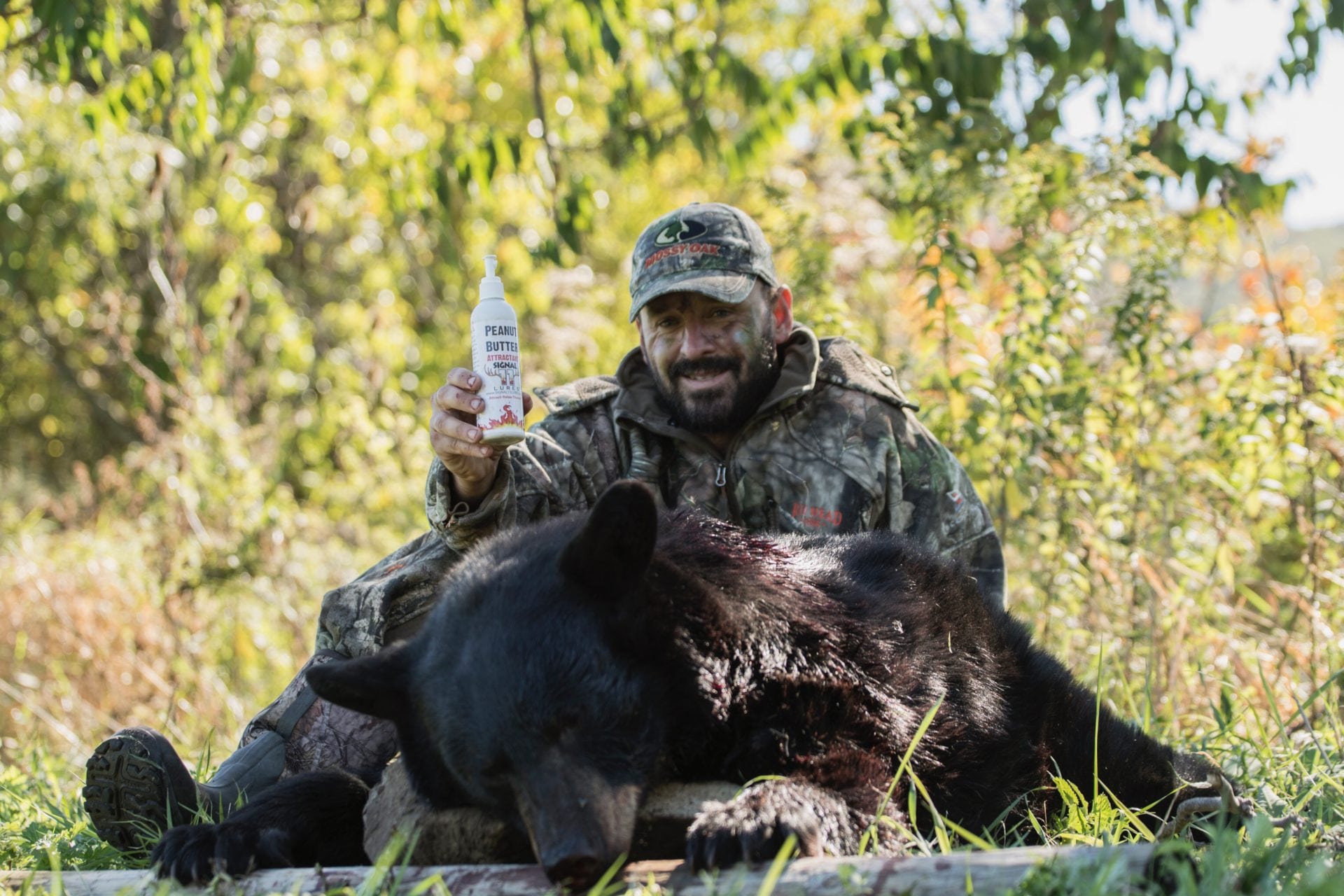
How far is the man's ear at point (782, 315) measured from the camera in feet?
14.6

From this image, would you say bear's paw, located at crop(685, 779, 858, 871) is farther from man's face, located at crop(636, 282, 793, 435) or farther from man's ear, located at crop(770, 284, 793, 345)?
man's ear, located at crop(770, 284, 793, 345)

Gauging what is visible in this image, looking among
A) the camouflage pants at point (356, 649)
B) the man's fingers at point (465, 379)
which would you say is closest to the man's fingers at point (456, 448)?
the man's fingers at point (465, 379)

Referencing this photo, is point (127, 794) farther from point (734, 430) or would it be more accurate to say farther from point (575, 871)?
point (734, 430)

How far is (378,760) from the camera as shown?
3.31 metres

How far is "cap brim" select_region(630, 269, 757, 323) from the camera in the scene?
404 centimetres

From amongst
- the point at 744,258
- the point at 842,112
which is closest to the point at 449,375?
the point at 744,258

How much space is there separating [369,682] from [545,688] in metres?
0.52

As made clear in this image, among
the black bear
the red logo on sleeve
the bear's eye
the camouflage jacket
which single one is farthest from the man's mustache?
the bear's eye

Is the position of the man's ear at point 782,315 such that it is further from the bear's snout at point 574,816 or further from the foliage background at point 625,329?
the bear's snout at point 574,816

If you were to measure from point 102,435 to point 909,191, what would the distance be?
10918 mm

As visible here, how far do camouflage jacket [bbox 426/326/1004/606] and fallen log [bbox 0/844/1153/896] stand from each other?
69.5 inches

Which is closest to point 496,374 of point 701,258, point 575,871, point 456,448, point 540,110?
point 456,448

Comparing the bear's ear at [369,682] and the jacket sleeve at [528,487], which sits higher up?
the jacket sleeve at [528,487]

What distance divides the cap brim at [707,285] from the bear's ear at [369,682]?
1841mm
